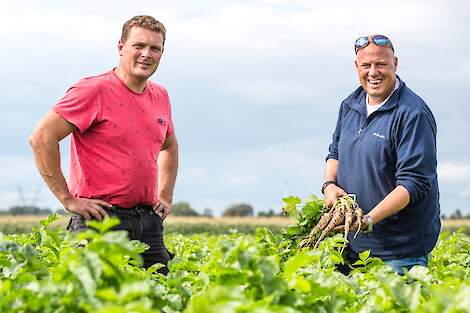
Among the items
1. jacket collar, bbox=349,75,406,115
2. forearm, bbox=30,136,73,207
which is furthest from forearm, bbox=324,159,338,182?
forearm, bbox=30,136,73,207

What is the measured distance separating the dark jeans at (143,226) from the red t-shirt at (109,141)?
0.27ft

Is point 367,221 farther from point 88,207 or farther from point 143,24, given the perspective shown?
point 143,24

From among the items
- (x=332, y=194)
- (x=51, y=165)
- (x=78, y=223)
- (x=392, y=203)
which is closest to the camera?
(x=392, y=203)

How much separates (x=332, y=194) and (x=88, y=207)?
194cm

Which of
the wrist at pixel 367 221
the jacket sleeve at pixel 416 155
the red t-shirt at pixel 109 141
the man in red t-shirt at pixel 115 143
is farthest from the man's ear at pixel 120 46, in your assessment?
the wrist at pixel 367 221

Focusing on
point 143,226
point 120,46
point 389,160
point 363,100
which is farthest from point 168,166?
point 389,160

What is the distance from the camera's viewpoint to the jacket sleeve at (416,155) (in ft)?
22.3

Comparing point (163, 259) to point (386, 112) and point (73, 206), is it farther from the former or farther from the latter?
point (386, 112)

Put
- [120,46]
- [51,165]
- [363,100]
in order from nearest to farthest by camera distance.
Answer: [363,100] < [51,165] < [120,46]

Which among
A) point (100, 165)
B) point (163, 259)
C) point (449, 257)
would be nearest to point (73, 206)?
point (100, 165)

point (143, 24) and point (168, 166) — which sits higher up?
point (143, 24)

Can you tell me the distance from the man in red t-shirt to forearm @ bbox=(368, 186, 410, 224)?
2009 millimetres

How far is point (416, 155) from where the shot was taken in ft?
22.5

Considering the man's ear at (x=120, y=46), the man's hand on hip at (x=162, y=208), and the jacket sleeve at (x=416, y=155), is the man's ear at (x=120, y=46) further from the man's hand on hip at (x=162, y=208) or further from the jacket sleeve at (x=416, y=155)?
the jacket sleeve at (x=416, y=155)
